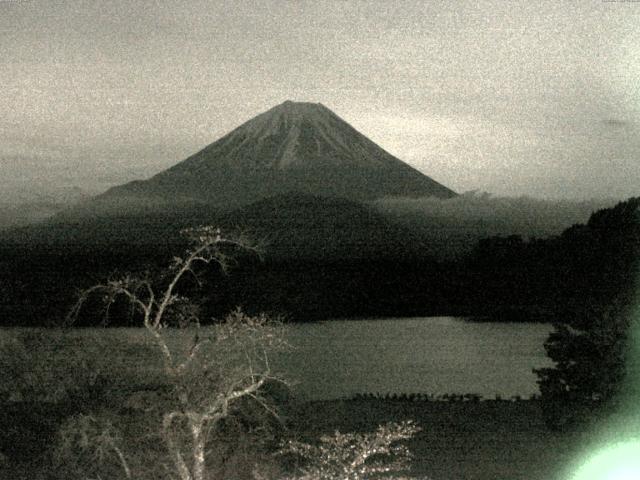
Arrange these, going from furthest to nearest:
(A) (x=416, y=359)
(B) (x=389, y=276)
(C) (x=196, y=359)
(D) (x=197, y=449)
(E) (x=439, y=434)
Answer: (B) (x=389, y=276), (A) (x=416, y=359), (E) (x=439, y=434), (C) (x=196, y=359), (D) (x=197, y=449)

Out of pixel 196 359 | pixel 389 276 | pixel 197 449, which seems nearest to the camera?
pixel 197 449

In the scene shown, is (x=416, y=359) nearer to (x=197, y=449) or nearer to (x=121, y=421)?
(x=121, y=421)

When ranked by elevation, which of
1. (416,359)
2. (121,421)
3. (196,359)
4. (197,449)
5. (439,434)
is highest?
(196,359)

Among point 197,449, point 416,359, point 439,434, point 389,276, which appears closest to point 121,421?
point 197,449

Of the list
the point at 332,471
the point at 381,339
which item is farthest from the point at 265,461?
the point at 381,339

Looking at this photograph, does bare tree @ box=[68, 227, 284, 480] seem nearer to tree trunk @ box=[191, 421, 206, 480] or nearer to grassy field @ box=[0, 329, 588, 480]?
tree trunk @ box=[191, 421, 206, 480]

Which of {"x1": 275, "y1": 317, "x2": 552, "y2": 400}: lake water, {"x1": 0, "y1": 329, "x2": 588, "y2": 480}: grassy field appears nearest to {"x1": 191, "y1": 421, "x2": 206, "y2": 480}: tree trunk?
{"x1": 0, "y1": 329, "x2": 588, "y2": 480}: grassy field
